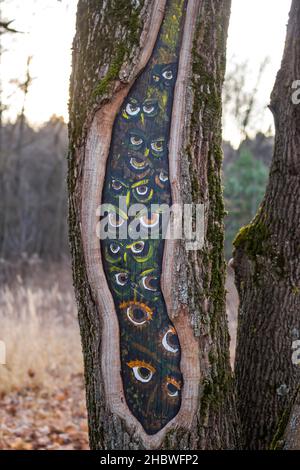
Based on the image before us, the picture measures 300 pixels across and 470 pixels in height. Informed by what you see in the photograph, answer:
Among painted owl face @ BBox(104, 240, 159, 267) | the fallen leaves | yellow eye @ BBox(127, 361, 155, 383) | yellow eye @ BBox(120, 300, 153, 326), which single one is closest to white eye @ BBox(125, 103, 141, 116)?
painted owl face @ BBox(104, 240, 159, 267)

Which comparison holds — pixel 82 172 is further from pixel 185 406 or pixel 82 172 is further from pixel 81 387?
pixel 81 387

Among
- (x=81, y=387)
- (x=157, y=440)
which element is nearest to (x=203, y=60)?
(x=157, y=440)

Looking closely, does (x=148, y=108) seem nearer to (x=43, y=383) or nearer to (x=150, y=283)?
(x=150, y=283)

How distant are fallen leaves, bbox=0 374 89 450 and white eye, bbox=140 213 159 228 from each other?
2867mm

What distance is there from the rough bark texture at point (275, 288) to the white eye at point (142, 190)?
0.73m

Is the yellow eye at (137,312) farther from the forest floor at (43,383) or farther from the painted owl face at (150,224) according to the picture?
the forest floor at (43,383)

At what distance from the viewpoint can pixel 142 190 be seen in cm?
210

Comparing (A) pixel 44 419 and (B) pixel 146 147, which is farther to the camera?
(A) pixel 44 419

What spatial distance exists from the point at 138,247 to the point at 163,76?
26.1 inches

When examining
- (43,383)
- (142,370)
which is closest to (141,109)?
(142,370)

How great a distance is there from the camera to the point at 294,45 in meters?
2.53

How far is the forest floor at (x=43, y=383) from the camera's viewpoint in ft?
15.2

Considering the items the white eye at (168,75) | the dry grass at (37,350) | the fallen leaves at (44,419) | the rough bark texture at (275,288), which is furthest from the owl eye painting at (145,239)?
the dry grass at (37,350)
